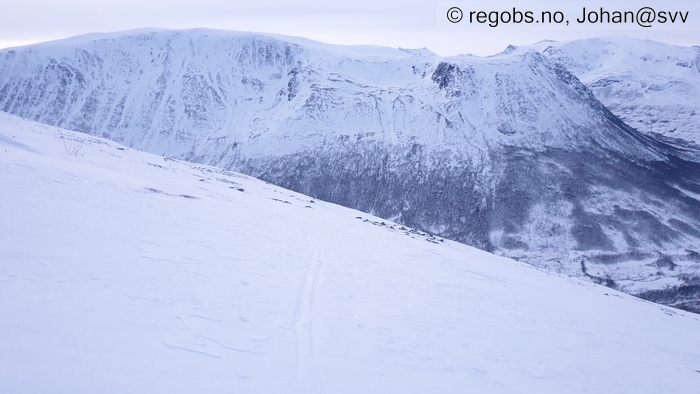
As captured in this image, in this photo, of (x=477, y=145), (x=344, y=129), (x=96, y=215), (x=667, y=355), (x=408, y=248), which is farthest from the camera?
(x=344, y=129)

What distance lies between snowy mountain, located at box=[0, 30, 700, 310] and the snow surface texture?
67.9m

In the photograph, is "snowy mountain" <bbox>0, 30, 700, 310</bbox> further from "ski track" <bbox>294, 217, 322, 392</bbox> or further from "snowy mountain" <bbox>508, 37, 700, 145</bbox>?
"ski track" <bbox>294, 217, 322, 392</bbox>

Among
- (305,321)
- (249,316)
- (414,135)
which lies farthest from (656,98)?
(249,316)

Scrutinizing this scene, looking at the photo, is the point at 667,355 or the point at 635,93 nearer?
the point at 667,355

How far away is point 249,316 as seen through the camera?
7.43 metres

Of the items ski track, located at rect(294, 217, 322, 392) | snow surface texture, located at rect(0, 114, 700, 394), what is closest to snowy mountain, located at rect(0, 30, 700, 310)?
snow surface texture, located at rect(0, 114, 700, 394)

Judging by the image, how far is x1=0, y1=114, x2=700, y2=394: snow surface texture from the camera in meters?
5.34

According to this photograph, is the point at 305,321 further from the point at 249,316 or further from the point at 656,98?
the point at 656,98

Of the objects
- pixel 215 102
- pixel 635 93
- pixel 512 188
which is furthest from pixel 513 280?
pixel 635 93

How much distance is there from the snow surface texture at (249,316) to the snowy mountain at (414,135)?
6787 cm

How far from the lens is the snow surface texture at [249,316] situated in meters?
5.34

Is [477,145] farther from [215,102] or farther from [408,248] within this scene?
[408,248]

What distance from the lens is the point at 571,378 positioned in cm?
812

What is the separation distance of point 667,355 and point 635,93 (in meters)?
202
